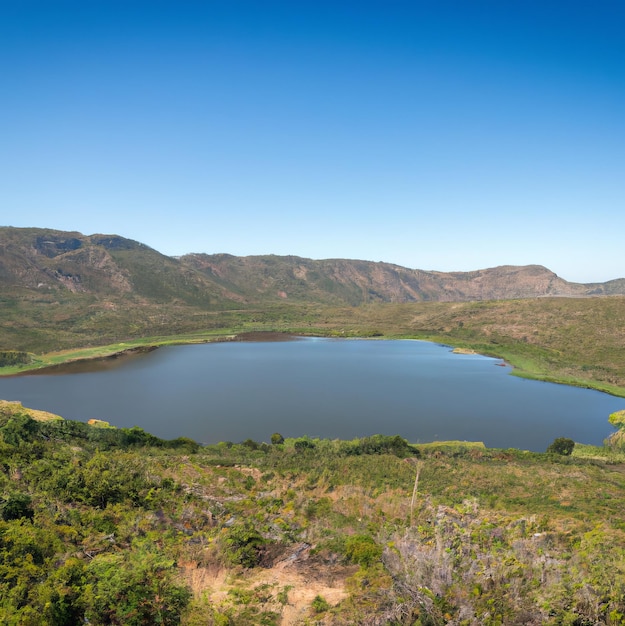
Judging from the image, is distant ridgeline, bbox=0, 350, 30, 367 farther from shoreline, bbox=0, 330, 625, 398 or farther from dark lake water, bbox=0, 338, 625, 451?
dark lake water, bbox=0, 338, 625, 451

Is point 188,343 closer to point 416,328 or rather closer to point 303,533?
point 416,328

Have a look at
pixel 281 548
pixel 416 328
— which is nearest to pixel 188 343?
pixel 416 328

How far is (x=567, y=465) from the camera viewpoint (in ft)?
115

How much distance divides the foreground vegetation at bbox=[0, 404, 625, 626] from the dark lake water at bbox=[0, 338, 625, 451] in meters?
25.3

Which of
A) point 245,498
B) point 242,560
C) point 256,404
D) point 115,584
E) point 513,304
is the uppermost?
point 513,304

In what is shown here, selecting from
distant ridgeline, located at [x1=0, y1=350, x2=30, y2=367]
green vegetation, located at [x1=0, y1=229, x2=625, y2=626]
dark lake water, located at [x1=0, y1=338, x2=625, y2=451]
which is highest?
green vegetation, located at [x1=0, y1=229, x2=625, y2=626]

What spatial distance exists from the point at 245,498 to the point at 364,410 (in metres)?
40.3

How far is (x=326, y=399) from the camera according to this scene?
66000 millimetres

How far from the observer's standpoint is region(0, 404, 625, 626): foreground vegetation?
9484mm

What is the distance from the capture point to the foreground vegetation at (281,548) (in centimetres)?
948

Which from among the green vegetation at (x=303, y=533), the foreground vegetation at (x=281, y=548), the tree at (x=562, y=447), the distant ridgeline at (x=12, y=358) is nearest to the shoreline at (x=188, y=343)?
the distant ridgeline at (x=12, y=358)

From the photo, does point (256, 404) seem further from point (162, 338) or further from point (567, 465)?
point (162, 338)

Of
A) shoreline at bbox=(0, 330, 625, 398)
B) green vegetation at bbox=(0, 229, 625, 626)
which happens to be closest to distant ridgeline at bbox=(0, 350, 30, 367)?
shoreline at bbox=(0, 330, 625, 398)

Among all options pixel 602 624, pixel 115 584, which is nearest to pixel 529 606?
pixel 602 624
